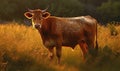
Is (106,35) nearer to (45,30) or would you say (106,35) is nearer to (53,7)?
(45,30)

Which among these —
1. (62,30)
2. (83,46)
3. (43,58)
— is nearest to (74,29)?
(62,30)

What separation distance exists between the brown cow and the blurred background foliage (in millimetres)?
27638

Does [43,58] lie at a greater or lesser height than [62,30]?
lesser

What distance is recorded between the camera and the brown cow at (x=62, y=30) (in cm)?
1090

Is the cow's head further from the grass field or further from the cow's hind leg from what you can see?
the cow's hind leg

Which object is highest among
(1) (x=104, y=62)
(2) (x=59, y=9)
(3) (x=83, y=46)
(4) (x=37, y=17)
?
(4) (x=37, y=17)

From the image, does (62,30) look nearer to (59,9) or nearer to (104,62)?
(104,62)

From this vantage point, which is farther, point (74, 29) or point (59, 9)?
point (59, 9)

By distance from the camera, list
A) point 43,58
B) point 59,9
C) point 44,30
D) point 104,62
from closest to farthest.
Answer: point 43,58, point 44,30, point 104,62, point 59,9

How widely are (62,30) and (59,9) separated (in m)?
33.3

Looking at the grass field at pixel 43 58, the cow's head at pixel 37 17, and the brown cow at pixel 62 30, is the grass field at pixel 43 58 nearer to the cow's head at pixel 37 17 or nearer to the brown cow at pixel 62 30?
the brown cow at pixel 62 30

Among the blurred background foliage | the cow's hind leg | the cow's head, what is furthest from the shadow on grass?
the blurred background foliage

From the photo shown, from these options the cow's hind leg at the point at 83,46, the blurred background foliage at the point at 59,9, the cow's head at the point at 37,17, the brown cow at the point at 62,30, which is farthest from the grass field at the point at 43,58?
the blurred background foliage at the point at 59,9

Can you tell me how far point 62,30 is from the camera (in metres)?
11.3
